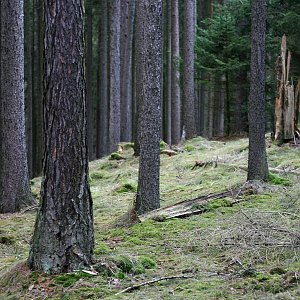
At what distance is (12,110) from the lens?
416 inches

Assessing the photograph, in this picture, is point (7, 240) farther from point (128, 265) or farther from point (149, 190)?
point (128, 265)

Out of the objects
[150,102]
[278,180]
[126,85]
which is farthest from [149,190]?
[126,85]

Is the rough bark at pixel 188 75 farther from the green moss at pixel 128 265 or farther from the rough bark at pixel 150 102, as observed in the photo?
the green moss at pixel 128 265

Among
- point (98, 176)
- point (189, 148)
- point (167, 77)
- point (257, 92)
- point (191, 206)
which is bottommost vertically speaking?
point (98, 176)

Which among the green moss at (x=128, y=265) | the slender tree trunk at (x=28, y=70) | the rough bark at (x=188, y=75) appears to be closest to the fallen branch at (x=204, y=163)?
the rough bark at (x=188, y=75)

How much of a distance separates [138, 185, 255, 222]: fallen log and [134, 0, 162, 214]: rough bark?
35 centimetres

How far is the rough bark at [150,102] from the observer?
8.26 meters

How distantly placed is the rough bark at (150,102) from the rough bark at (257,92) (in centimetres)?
178

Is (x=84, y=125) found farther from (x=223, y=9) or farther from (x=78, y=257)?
(x=223, y=9)

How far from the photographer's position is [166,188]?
10.9 m

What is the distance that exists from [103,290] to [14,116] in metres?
6.44

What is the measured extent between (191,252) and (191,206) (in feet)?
7.17

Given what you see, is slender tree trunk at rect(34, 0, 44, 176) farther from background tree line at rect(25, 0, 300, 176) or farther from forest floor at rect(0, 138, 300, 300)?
forest floor at rect(0, 138, 300, 300)

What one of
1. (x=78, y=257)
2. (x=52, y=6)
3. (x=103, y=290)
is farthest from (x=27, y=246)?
(x=52, y=6)
